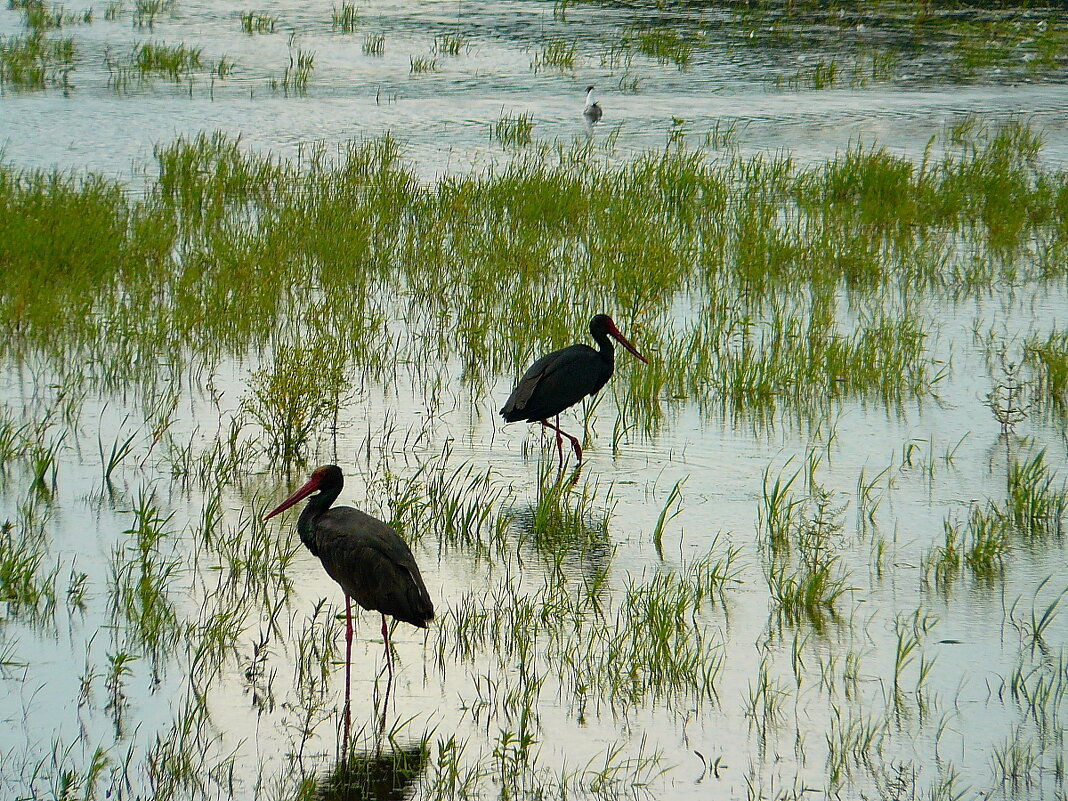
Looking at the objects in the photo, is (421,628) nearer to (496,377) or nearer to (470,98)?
(496,377)

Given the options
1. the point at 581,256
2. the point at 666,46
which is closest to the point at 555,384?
the point at 581,256

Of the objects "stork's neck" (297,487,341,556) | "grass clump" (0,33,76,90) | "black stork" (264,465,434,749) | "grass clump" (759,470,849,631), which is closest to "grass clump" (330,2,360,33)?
"grass clump" (0,33,76,90)

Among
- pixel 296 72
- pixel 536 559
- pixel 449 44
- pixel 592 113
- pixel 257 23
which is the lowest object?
pixel 536 559

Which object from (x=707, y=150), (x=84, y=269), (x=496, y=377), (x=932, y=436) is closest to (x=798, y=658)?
(x=932, y=436)

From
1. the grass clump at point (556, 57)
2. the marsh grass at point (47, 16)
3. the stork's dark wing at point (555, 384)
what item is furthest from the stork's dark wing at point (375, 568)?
the marsh grass at point (47, 16)

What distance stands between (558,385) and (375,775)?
3.46m

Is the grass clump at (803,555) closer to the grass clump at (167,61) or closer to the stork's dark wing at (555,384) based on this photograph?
the stork's dark wing at (555,384)

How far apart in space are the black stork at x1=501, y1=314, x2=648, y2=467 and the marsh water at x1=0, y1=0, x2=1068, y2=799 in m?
0.31

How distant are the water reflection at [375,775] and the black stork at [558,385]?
122 inches

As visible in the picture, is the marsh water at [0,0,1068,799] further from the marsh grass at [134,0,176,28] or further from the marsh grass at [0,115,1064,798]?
the marsh grass at [134,0,176,28]

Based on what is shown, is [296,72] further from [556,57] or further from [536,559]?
[536,559]

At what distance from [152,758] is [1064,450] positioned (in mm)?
5512

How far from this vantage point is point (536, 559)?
6.41m

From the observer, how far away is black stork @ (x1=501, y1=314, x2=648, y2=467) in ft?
24.9
